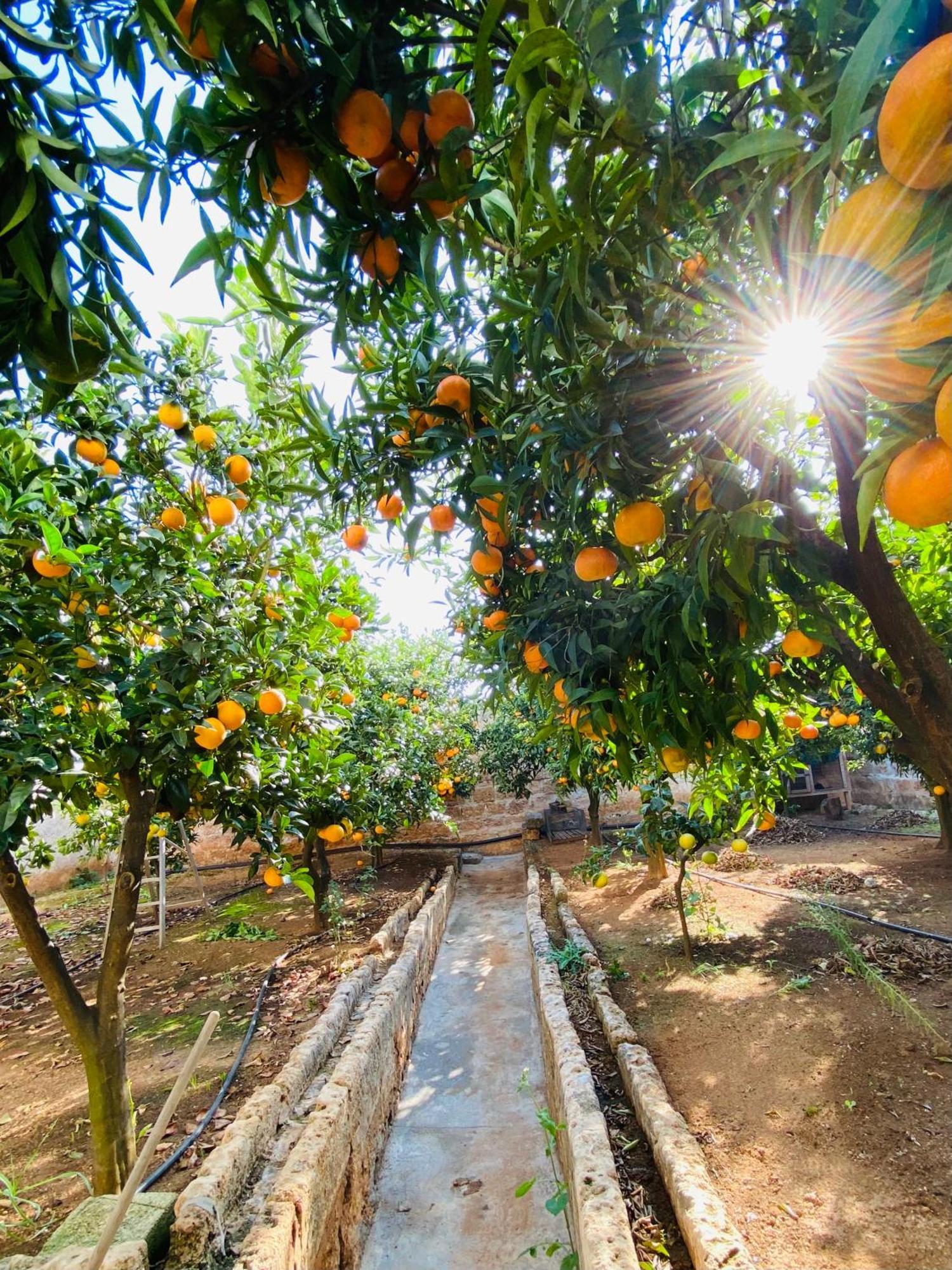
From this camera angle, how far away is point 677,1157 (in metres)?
2.12

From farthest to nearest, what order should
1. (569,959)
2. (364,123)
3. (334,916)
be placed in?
1. (334,916)
2. (569,959)
3. (364,123)

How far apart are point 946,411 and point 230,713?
2.25 meters

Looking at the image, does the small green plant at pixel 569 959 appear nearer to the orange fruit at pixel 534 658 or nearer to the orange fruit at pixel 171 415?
the orange fruit at pixel 534 658

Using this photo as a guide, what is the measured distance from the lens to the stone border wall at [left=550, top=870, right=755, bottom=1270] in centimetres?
165

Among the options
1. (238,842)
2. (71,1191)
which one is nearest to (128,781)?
(238,842)

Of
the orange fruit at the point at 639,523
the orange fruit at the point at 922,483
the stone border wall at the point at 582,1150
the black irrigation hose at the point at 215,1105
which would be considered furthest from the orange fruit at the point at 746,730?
the black irrigation hose at the point at 215,1105

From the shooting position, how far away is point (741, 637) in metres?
1.79

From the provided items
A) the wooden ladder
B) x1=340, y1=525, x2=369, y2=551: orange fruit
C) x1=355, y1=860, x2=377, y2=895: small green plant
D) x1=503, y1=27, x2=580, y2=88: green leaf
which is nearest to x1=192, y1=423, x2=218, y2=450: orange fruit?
x1=340, y1=525, x2=369, y2=551: orange fruit

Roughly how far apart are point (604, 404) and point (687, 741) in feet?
3.37

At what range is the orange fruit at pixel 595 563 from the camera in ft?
5.98

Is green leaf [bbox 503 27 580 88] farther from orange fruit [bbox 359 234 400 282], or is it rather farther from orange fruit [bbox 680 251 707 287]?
orange fruit [bbox 680 251 707 287]

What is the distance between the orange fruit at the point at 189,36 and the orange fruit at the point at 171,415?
2009mm

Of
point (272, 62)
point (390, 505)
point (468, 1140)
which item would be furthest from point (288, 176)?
point (468, 1140)

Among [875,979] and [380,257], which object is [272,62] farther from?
[875,979]
